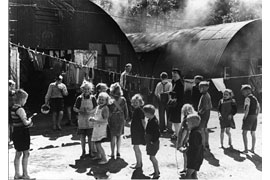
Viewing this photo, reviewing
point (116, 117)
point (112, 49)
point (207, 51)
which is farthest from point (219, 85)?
point (116, 117)

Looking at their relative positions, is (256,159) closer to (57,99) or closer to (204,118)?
(204,118)

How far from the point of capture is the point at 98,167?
19.8 feet

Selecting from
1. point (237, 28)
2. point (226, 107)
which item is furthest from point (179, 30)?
point (226, 107)

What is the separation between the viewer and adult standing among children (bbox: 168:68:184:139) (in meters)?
7.66

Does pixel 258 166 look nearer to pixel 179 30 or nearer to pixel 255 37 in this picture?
pixel 255 37

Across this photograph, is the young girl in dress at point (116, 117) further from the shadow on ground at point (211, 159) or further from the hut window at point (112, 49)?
the hut window at point (112, 49)

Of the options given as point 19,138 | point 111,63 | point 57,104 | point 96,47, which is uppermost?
point 96,47

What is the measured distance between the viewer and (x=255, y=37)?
11.6 metres

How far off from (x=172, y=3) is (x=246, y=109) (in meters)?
5.40

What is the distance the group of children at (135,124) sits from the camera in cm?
533

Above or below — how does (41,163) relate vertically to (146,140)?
below

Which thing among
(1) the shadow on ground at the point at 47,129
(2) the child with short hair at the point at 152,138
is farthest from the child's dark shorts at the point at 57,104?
(2) the child with short hair at the point at 152,138

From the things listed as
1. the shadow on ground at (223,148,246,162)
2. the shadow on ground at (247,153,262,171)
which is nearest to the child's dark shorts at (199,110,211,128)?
the shadow on ground at (223,148,246,162)

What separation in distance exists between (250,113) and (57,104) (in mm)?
4631
